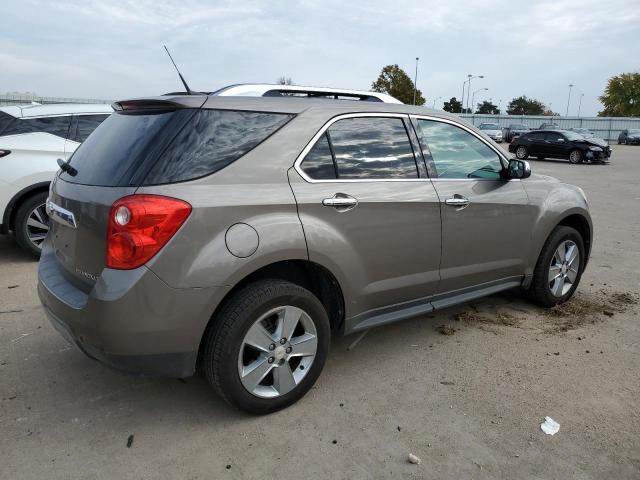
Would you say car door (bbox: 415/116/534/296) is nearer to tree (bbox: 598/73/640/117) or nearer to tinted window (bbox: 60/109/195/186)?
tinted window (bbox: 60/109/195/186)

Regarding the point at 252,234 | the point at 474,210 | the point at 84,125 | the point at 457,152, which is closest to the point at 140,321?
the point at 252,234

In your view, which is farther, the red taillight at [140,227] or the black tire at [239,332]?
the black tire at [239,332]

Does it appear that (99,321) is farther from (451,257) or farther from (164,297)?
(451,257)

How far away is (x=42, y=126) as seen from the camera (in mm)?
5988

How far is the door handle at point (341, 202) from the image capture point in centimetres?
293

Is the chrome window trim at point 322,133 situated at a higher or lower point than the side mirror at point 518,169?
higher

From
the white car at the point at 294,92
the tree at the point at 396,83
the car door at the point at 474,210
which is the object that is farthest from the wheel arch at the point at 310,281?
the tree at the point at 396,83

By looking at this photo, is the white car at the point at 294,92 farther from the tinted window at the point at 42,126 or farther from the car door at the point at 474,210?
the tinted window at the point at 42,126

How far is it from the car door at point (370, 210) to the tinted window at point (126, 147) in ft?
2.24

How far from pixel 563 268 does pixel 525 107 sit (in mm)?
118258

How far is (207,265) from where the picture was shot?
251cm

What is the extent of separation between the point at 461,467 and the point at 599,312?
2.70 m

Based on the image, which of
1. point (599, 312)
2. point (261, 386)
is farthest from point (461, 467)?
point (599, 312)

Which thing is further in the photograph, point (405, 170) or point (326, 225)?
point (405, 170)
